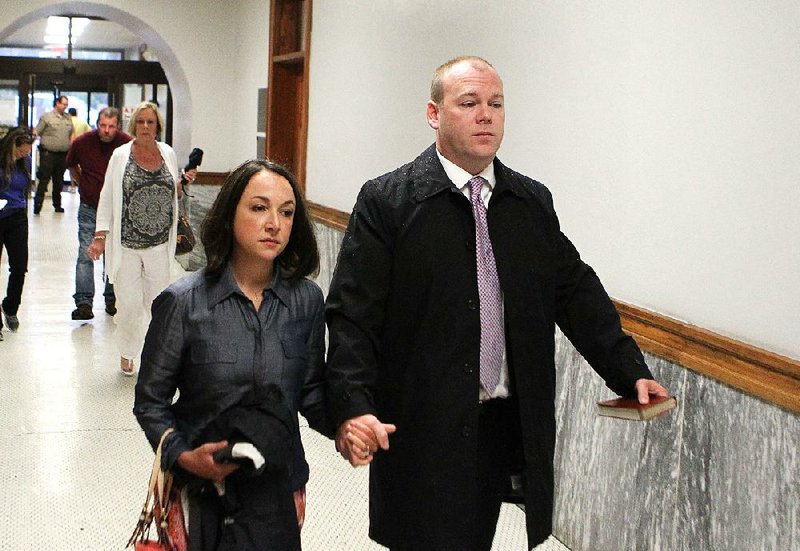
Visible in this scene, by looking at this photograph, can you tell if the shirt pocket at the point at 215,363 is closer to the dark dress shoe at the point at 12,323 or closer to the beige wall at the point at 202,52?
the dark dress shoe at the point at 12,323

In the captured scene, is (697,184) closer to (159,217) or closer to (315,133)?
(159,217)

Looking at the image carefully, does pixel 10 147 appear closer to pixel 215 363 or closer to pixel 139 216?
pixel 139 216

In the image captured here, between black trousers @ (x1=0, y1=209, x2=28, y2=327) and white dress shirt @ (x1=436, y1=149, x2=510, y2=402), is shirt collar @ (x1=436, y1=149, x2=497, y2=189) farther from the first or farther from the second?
black trousers @ (x1=0, y1=209, x2=28, y2=327)

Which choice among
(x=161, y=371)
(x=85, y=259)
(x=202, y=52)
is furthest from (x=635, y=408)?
(x=202, y=52)

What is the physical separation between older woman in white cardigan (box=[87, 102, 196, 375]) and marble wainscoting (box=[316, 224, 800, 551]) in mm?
2756

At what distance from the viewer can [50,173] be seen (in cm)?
1825

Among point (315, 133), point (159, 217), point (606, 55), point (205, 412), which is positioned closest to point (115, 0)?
point (315, 133)

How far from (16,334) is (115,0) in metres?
4.33

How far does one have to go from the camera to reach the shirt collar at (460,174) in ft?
8.63

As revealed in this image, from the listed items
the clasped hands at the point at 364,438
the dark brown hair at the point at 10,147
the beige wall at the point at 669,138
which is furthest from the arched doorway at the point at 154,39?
the clasped hands at the point at 364,438

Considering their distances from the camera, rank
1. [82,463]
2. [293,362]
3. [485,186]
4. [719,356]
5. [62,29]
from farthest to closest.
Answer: [62,29], [82,463], [719,356], [485,186], [293,362]

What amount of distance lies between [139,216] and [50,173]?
1285 centimetres

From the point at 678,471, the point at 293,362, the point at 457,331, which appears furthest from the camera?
the point at 678,471

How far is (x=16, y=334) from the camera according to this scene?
780 centimetres
